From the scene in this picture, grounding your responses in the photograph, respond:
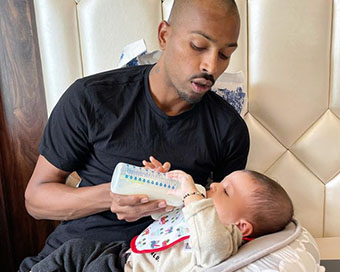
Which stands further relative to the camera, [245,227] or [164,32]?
[164,32]

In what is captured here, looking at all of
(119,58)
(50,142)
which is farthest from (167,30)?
(50,142)

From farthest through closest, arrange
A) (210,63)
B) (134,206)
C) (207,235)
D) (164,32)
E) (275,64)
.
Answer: (275,64) → (164,32) → (210,63) → (134,206) → (207,235)

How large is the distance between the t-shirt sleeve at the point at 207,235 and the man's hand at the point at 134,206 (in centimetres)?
11

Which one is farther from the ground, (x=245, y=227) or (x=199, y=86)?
(x=199, y=86)

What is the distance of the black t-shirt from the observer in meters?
1.10

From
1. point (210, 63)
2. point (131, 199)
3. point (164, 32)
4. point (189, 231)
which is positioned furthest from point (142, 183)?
point (164, 32)

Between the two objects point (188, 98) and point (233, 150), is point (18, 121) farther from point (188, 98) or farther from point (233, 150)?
point (233, 150)

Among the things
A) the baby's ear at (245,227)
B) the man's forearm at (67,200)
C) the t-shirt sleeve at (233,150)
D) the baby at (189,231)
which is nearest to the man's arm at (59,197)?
the man's forearm at (67,200)

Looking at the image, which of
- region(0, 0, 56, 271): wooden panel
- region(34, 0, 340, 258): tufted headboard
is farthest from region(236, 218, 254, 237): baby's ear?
region(0, 0, 56, 271): wooden panel

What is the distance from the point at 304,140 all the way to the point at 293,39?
0.40 metres

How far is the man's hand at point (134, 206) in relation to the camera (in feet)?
2.93

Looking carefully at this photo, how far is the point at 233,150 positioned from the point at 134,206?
1.47 feet

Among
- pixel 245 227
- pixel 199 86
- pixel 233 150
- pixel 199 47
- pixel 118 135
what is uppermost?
pixel 199 47

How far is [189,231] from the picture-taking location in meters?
0.88
